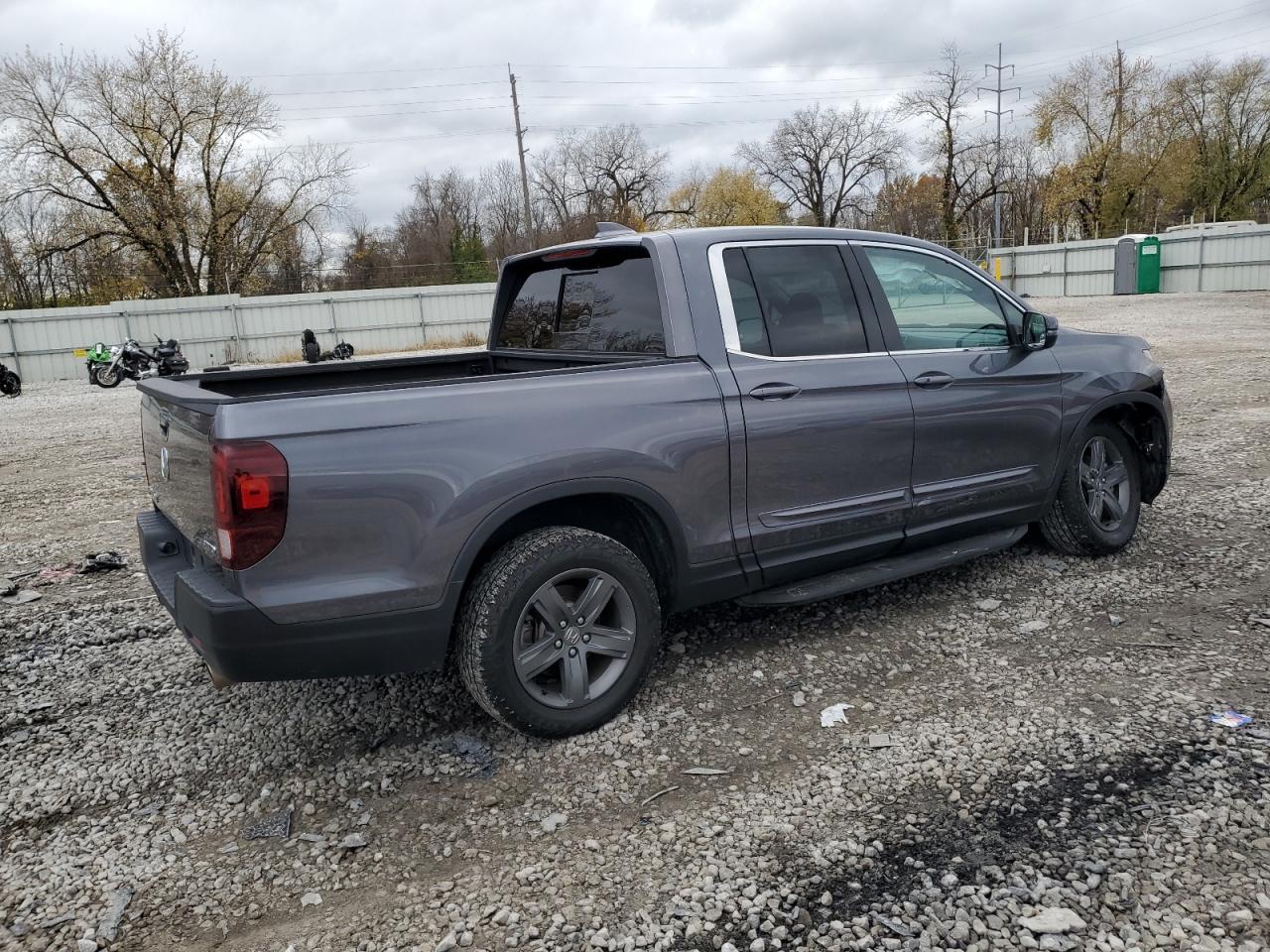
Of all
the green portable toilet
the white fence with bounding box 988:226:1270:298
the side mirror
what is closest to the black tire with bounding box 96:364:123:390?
the side mirror

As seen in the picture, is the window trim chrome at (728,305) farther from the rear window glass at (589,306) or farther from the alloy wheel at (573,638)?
the alloy wheel at (573,638)

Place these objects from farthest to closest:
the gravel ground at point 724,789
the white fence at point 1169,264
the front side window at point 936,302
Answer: the white fence at point 1169,264 < the front side window at point 936,302 < the gravel ground at point 724,789

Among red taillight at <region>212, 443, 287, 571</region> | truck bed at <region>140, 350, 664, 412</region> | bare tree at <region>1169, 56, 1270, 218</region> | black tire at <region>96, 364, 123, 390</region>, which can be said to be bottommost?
black tire at <region>96, 364, 123, 390</region>

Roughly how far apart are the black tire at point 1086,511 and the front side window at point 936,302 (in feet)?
2.65

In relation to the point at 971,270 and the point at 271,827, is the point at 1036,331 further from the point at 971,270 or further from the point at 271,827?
the point at 271,827

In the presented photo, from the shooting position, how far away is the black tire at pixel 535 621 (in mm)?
3180

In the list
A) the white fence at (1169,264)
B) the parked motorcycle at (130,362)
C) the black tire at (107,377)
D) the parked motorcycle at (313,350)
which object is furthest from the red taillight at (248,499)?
the white fence at (1169,264)

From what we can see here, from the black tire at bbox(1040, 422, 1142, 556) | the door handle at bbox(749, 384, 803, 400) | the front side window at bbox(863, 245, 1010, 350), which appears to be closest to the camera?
the door handle at bbox(749, 384, 803, 400)

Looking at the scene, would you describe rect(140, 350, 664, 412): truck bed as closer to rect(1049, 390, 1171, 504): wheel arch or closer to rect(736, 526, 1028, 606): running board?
rect(736, 526, 1028, 606): running board

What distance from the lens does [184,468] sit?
3254mm

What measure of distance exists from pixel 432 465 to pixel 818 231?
2.22 m

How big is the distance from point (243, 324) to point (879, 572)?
102ft

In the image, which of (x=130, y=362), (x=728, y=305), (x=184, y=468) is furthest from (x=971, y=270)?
(x=130, y=362)

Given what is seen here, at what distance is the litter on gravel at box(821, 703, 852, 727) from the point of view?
3496 millimetres
